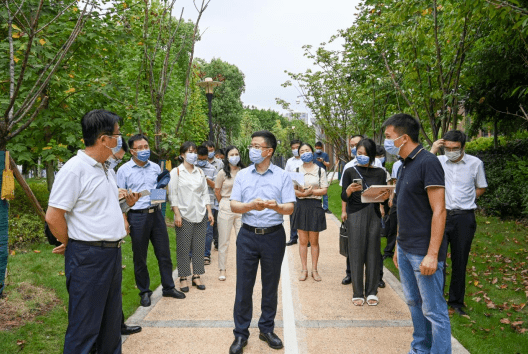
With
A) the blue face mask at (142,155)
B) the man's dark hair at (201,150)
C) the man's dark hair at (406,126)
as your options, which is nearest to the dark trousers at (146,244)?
the blue face mask at (142,155)

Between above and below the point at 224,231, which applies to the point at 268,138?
above

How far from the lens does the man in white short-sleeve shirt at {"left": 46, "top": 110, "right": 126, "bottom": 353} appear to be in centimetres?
295

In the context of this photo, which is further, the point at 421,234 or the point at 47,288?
the point at 47,288

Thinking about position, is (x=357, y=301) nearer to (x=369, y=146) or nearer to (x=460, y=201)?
(x=460, y=201)

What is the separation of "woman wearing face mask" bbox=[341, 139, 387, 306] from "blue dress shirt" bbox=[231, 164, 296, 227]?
1600 mm

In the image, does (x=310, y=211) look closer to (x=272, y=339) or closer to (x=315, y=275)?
(x=315, y=275)

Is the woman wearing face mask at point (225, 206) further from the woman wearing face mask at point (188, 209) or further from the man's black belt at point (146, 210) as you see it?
the man's black belt at point (146, 210)

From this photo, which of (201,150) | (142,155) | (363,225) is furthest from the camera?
(201,150)

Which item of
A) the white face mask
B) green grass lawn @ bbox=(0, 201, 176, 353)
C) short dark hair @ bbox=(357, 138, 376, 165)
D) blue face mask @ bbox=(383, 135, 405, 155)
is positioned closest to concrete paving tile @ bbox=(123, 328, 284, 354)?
green grass lawn @ bbox=(0, 201, 176, 353)

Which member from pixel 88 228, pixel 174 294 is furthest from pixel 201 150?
pixel 88 228

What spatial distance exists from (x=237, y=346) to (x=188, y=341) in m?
0.64

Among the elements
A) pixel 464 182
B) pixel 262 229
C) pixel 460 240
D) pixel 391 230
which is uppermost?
pixel 464 182

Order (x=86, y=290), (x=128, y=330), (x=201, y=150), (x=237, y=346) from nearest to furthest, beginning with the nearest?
(x=86, y=290), (x=237, y=346), (x=128, y=330), (x=201, y=150)

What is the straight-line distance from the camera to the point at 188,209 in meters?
6.14
